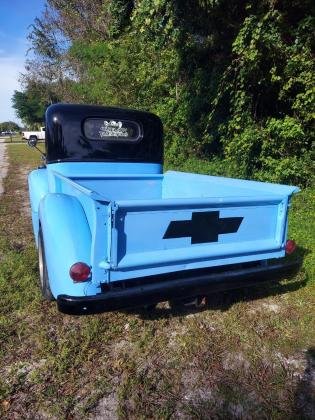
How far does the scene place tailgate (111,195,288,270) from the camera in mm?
2617

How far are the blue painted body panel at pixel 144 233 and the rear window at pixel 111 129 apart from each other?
3.45 ft

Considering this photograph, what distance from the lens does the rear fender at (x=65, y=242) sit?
267 centimetres

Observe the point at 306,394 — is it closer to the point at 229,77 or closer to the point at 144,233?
the point at 144,233

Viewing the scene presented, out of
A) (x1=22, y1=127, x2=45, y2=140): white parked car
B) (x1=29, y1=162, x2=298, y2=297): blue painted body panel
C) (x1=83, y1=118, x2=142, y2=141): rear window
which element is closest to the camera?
(x1=29, y1=162, x2=298, y2=297): blue painted body panel

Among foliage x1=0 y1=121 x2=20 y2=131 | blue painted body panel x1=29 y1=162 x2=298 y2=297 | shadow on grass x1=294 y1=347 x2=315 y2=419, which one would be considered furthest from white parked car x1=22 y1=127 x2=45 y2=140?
foliage x1=0 y1=121 x2=20 y2=131

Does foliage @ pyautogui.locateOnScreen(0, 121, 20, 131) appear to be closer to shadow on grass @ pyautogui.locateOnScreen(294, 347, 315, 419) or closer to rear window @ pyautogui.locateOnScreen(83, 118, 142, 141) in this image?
rear window @ pyautogui.locateOnScreen(83, 118, 142, 141)

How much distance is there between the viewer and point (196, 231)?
9.50 feet

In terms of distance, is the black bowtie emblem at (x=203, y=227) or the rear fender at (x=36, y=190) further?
the rear fender at (x=36, y=190)

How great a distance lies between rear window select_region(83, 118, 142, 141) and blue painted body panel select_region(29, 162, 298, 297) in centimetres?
105

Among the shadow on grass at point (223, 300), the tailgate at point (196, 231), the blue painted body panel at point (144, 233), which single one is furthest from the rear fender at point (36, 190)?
the tailgate at point (196, 231)

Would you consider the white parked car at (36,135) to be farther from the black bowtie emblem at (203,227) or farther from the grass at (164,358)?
the black bowtie emblem at (203,227)

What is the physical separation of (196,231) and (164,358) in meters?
1.02

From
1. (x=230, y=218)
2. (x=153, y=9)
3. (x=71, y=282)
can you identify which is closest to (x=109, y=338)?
(x=71, y=282)

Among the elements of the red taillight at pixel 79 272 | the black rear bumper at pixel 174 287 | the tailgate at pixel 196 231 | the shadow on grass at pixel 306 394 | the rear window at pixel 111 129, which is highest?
the rear window at pixel 111 129
